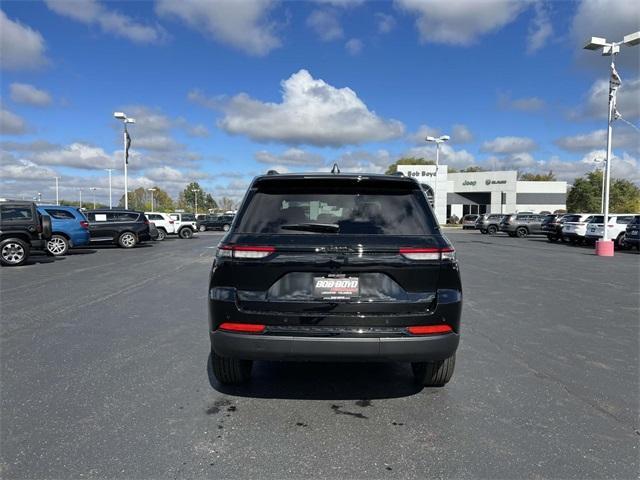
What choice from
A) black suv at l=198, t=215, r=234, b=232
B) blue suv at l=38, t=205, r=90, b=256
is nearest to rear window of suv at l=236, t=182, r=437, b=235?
blue suv at l=38, t=205, r=90, b=256

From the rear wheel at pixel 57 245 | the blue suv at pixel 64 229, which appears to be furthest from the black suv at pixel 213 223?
the rear wheel at pixel 57 245

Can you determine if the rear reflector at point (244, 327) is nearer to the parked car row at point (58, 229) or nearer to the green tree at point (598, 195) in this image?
the parked car row at point (58, 229)

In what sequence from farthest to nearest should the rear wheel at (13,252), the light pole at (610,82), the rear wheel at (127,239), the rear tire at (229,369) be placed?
the rear wheel at (127,239), the light pole at (610,82), the rear wheel at (13,252), the rear tire at (229,369)

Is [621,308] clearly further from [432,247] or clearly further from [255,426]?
[255,426]

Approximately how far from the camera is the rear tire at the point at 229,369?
149 inches

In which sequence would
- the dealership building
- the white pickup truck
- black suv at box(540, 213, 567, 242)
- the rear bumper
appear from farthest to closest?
the dealership building < the white pickup truck < black suv at box(540, 213, 567, 242) < the rear bumper

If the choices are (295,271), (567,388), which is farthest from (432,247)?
(567,388)

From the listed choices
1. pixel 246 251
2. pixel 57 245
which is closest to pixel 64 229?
pixel 57 245

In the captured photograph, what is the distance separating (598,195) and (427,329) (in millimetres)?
81402

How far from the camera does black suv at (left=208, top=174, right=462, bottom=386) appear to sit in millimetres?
3191

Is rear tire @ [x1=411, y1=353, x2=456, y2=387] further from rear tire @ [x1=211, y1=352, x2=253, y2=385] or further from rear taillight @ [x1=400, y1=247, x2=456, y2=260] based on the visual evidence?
rear tire @ [x1=211, y1=352, x2=253, y2=385]

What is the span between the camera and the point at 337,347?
10.4ft

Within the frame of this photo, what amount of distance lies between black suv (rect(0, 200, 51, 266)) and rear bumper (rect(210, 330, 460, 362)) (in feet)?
41.6

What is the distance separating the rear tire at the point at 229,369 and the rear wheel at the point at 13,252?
12065mm
